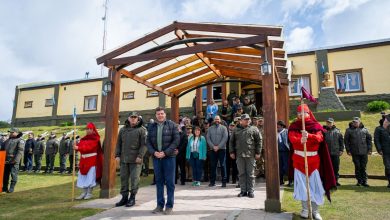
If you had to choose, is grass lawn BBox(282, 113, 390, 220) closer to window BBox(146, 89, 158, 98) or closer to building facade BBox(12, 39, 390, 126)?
building facade BBox(12, 39, 390, 126)

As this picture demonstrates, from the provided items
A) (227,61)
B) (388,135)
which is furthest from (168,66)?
(388,135)

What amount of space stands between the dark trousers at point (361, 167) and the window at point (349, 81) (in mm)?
12563

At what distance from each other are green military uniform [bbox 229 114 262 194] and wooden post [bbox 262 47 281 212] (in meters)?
1.17

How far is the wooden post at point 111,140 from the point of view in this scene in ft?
22.4

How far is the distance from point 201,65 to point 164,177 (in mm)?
5576

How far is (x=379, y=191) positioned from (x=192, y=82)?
7123 mm

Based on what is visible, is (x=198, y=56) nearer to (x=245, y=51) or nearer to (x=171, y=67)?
(x=171, y=67)

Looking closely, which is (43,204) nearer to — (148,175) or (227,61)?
(148,175)

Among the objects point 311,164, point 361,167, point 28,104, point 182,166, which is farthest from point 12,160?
point 28,104

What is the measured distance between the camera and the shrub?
17020mm

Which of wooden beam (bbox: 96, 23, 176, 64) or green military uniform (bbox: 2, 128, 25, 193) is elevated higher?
wooden beam (bbox: 96, 23, 176, 64)

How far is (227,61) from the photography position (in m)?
9.39

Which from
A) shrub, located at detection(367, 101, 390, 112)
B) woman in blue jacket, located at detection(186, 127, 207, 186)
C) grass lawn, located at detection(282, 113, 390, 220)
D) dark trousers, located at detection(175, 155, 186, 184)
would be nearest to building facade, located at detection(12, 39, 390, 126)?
shrub, located at detection(367, 101, 390, 112)

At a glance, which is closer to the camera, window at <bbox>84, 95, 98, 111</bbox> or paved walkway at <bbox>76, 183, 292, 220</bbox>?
paved walkway at <bbox>76, 183, 292, 220</bbox>
